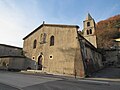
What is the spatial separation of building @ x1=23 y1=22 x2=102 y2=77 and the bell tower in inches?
668

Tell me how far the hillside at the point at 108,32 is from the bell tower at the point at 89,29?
4329 mm

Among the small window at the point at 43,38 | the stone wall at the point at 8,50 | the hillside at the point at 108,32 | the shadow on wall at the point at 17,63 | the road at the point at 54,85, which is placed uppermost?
the hillside at the point at 108,32

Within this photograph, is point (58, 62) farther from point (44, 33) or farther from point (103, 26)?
point (103, 26)

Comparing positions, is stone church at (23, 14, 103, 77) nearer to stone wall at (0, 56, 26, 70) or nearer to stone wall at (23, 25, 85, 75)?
stone wall at (23, 25, 85, 75)

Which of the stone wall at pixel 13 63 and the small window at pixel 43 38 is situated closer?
the small window at pixel 43 38

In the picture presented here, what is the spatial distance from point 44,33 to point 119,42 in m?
25.3

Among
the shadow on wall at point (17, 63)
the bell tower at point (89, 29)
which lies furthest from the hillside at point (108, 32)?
the shadow on wall at point (17, 63)

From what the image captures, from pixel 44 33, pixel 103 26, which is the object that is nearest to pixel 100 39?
pixel 103 26

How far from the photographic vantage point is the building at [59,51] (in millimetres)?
17781

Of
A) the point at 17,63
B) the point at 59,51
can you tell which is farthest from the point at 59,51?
the point at 17,63

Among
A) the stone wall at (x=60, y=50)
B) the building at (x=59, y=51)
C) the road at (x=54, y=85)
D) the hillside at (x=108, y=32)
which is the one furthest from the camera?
the hillside at (x=108, y=32)

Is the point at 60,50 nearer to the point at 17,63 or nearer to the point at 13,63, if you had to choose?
the point at 17,63

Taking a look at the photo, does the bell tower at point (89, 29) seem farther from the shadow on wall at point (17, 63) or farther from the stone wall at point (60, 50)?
the shadow on wall at point (17, 63)

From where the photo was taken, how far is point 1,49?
3114 centimetres
